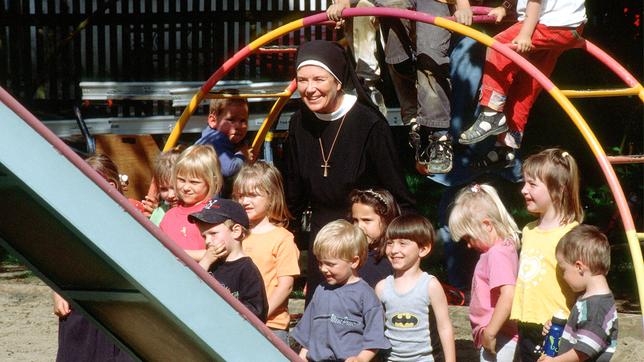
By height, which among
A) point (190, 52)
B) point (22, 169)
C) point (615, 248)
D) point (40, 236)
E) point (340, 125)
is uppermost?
A: point (22, 169)

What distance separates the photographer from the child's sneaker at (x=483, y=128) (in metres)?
5.89

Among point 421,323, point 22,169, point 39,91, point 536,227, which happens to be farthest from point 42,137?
point 39,91

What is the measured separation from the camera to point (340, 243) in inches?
200

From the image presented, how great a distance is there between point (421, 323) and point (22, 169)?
3035 millimetres

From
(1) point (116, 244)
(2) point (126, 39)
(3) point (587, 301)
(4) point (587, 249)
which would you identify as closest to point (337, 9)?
(4) point (587, 249)

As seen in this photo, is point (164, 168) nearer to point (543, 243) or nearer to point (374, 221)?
point (374, 221)

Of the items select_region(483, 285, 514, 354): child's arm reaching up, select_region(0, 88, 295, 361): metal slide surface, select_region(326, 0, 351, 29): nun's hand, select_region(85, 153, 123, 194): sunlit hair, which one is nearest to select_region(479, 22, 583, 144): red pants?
select_region(326, 0, 351, 29): nun's hand

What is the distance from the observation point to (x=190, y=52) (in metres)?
12.4

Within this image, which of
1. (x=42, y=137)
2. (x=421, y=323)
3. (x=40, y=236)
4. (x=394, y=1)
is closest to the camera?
(x=42, y=137)

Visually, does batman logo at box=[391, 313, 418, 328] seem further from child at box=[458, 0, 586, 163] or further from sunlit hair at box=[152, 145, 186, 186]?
sunlit hair at box=[152, 145, 186, 186]

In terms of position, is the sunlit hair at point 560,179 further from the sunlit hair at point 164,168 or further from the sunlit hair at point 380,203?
the sunlit hair at point 164,168

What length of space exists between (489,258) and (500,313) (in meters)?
0.26

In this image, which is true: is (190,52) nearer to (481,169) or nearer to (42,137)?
(481,169)

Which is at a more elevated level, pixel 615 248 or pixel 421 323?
pixel 421 323
